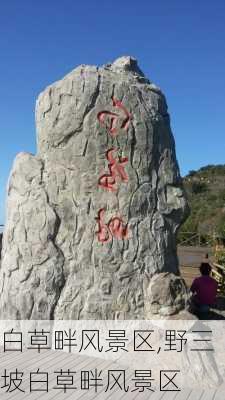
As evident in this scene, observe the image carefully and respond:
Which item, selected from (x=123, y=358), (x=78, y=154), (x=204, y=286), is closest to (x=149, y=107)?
(x=78, y=154)

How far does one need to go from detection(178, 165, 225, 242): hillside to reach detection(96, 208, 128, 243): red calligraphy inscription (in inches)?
505

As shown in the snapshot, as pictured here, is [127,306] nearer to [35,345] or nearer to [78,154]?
[35,345]

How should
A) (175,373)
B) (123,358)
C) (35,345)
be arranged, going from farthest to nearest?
(35,345)
(123,358)
(175,373)

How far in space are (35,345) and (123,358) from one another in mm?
1181

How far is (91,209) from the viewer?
6.22m

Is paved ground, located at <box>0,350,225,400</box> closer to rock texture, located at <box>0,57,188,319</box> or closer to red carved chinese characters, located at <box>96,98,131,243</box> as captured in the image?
rock texture, located at <box>0,57,188,319</box>

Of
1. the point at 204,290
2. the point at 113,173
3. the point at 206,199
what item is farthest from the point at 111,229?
the point at 206,199

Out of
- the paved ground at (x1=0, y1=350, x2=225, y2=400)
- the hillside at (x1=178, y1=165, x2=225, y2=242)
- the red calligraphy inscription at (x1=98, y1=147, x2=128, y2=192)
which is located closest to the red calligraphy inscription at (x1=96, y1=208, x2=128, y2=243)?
the red calligraphy inscription at (x1=98, y1=147, x2=128, y2=192)

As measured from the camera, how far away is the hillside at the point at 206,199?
23.9 metres

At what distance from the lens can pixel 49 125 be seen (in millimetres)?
6402

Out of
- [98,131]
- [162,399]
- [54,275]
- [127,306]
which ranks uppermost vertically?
[98,131]

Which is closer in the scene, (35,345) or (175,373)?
(175,373)

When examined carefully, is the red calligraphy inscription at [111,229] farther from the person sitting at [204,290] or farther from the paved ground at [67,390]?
the paved ground at [67,390]

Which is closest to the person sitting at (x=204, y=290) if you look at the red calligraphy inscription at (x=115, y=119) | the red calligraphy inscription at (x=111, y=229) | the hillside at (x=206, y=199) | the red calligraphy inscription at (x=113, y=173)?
the red calligraphy inscription at (x=111, y=229)
